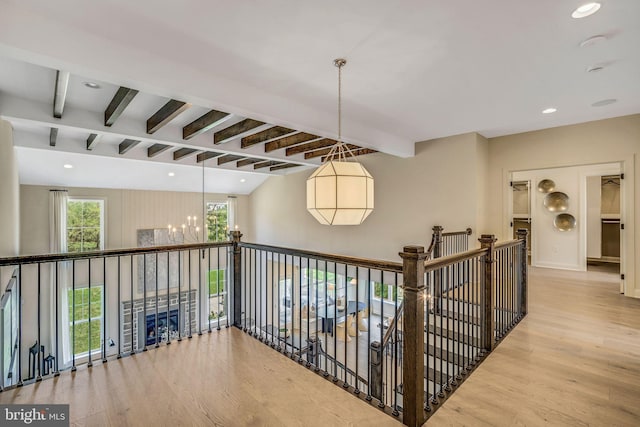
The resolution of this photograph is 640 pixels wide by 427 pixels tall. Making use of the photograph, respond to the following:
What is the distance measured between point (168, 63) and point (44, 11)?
0.82 meters

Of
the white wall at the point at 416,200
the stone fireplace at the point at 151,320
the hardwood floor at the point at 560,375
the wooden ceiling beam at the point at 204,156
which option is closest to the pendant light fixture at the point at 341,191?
the hardwood floor at the point at 560,375

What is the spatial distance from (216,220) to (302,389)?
28.4 feet

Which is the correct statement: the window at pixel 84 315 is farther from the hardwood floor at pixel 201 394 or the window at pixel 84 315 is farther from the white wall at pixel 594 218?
the white wall at pixel 594 218

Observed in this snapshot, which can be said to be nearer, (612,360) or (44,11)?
(44,11)

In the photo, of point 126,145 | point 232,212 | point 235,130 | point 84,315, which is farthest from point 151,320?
point 235,130

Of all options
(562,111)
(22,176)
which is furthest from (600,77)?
(22,176)

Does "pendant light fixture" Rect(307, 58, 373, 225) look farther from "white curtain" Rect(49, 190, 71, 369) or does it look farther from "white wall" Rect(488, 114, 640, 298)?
"white curtain" Rect(49, 190, 71, 369)

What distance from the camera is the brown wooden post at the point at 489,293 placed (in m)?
2.79

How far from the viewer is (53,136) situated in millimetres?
4797

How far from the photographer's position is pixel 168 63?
2.68 metres

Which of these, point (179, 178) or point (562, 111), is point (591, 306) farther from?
point (179, 178)

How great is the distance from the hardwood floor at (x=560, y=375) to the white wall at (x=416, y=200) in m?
1.98

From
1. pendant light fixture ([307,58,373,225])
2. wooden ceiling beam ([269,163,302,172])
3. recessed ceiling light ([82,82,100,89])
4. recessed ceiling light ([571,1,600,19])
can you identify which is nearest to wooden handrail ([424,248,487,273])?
pendant light fixture ([307,58,373,225])

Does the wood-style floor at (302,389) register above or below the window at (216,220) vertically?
below
